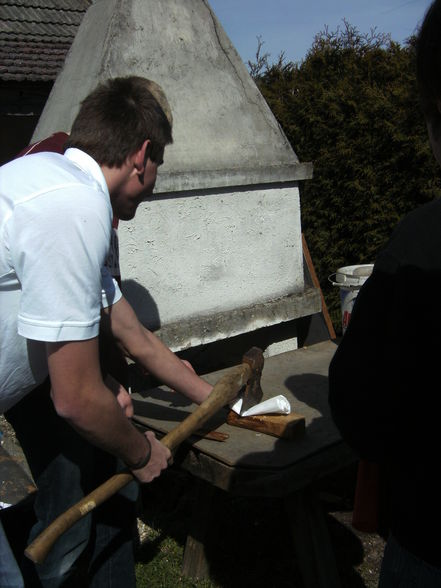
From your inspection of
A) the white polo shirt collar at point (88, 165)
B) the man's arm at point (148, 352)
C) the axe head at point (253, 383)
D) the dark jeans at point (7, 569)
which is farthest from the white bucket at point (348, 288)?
the dark jeans at point (7, 569)

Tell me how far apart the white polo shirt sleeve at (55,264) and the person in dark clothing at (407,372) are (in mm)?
637

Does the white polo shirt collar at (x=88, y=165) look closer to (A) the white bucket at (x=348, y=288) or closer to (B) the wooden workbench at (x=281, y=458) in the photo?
(B) the wooden workbench at (x=281, y=458)

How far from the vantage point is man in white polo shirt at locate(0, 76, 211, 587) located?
1422 millimetres

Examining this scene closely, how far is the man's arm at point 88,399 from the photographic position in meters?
1.46

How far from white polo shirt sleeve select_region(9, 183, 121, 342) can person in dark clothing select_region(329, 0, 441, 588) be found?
637 mm

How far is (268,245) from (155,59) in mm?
1441

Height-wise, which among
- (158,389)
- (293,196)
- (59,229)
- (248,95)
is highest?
(248,95)

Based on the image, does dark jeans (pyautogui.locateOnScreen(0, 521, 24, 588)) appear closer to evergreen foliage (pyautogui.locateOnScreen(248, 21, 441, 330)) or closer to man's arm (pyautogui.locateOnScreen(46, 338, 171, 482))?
man's arm (pyautogui.locateOnScreen(46, 338, 171, 482))

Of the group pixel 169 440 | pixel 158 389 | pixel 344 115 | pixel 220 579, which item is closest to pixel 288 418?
pixel 169 440

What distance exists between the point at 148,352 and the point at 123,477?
0.50 metres

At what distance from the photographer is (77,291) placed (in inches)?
56.7

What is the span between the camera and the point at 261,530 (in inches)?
126

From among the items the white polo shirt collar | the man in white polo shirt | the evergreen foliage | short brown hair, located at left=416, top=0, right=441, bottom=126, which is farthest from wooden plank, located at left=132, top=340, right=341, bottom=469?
the evergreen foliage

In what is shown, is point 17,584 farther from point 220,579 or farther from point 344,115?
point 344,115
